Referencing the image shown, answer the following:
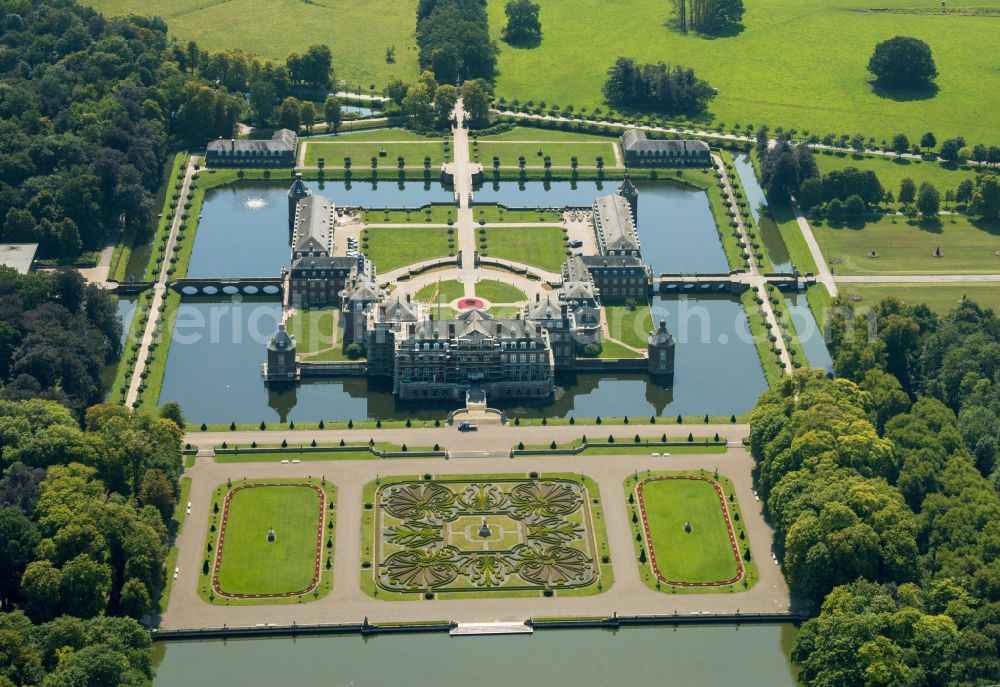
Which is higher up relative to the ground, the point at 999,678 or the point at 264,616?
the point at 264,616

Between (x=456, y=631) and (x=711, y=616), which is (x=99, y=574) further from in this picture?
(x=711, y=616)

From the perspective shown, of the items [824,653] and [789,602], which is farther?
[789,602]

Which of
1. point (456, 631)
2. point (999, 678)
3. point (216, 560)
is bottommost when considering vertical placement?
point (999, 678)

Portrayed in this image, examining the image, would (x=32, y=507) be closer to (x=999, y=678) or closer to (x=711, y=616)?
(x=711, y=616)

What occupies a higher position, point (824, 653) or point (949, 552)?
point (949, 552)

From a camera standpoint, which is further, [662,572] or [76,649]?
[662,572]

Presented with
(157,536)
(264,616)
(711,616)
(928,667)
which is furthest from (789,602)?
(157,536)

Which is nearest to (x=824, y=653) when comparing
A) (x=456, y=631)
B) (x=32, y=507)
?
(x=456, y=631)

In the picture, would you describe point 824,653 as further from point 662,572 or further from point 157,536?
point 157,536
